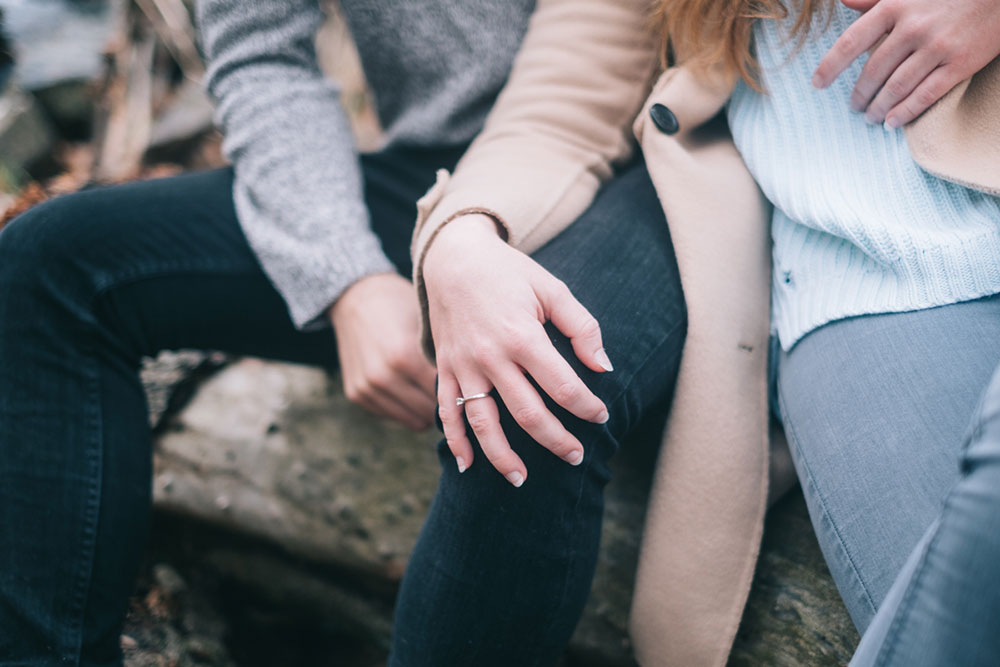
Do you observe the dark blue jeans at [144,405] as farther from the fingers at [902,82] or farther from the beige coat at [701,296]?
the fingers at [902,82]

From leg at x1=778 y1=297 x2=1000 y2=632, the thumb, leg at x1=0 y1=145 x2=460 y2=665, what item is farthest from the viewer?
leg at x1=0 y1=145 x2=460 y2=665

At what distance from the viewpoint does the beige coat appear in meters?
0.81

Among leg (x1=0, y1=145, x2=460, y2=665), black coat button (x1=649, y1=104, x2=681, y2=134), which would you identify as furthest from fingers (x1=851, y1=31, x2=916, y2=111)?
leg (x1=0, y1=145, x2=460, y2=665)

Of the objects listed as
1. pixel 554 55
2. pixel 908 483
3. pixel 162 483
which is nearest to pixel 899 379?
pixel 908 483

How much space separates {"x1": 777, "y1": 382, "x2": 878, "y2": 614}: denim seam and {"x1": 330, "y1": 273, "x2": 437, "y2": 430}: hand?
48cm

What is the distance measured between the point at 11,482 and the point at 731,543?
38.1 inches

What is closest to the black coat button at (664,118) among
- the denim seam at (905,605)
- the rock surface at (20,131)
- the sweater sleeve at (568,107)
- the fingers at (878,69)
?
the sweater sleeve at (568,107)

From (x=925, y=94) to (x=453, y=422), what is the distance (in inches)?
25.3

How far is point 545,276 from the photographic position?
0.72 m

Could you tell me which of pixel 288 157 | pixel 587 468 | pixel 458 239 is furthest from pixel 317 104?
pixel 587 468

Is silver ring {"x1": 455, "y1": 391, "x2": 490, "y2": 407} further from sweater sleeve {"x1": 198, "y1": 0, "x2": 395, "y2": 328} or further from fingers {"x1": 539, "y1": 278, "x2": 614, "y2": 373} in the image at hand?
sweater sleeve {"x1": 198, "y1": 0, "x2": 395, "y2": 328}

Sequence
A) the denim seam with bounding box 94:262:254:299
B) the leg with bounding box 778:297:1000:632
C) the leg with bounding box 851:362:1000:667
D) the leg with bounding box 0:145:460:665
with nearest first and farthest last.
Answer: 1. the leg with bounding box 851:362:1000:667
2. the leg with bounding box 778:297:1000:632
3. the leg with bounding box 0:145:460:665
4. the denim seam with bounding box 94:262:254:299

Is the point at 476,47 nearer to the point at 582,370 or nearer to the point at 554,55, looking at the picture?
the point at 554,55

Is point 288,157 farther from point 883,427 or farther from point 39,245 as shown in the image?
point 883,427
